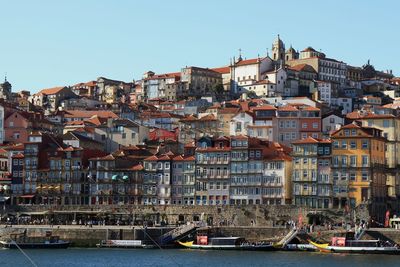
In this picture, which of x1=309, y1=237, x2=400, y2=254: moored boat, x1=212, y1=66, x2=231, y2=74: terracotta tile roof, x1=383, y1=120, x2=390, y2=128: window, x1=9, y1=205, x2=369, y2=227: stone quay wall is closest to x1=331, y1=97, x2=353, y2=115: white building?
x1=212, y1=66, x2=231, y2=74: terracotta tile roof

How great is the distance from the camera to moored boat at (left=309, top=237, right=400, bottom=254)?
244ft

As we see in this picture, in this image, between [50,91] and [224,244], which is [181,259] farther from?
[50,91]

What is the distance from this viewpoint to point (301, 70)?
164 metres

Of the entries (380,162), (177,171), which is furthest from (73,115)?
(380,162)

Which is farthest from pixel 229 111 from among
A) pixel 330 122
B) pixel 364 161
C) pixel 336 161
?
pixel 364 161

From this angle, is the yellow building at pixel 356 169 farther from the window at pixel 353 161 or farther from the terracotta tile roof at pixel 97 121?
the terracotta tile roof at pixel 97 121

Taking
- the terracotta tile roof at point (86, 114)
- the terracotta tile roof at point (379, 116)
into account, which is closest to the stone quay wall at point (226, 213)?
the terracotta tile roof at point (379, 116)

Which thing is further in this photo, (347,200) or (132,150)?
(132,150)

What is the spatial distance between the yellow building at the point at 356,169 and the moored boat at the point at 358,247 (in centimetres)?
1186

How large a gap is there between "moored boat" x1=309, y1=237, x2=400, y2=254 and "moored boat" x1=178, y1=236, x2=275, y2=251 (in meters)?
4.93

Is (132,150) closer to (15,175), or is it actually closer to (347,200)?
(15,175)

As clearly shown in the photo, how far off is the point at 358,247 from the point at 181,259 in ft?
47.3

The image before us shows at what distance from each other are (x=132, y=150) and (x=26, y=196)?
1268 centimetres

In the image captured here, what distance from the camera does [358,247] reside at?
7569cm
